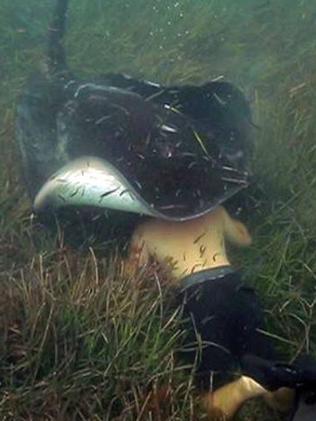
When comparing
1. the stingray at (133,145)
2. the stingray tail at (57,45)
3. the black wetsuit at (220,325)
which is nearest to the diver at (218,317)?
the black wetsuit at (220,325)

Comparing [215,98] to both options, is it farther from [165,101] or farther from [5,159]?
[5,159]

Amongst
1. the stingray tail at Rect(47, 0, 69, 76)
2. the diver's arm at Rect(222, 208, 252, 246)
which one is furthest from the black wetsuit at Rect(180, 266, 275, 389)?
the stingray tail at Rect(47, 0, 69, 76)

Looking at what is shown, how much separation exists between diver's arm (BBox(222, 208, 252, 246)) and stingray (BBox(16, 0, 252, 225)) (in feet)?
1.01

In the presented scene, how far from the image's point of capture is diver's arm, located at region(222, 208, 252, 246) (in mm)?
4328

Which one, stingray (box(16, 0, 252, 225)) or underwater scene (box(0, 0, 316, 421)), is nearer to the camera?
underwater scene (box(0, 0, 316, 421))

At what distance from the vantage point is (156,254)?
13.1 ft

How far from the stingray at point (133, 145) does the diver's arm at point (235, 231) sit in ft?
1.01

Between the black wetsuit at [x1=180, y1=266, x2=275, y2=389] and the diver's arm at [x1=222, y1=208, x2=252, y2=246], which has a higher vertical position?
the diver's arm at [x1=222, y1=208, x2=252, y2=246]

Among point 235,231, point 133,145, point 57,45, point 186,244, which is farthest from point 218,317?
point 57,45

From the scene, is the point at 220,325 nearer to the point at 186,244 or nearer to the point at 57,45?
the point at 186,244

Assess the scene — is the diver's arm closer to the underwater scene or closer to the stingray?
the underwater scene

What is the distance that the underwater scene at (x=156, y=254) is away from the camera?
3.22m

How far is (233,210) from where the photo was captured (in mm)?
4590

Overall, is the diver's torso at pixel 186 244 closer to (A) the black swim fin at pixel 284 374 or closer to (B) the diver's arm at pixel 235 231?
(B) the diver's arm at pixel 235 231
